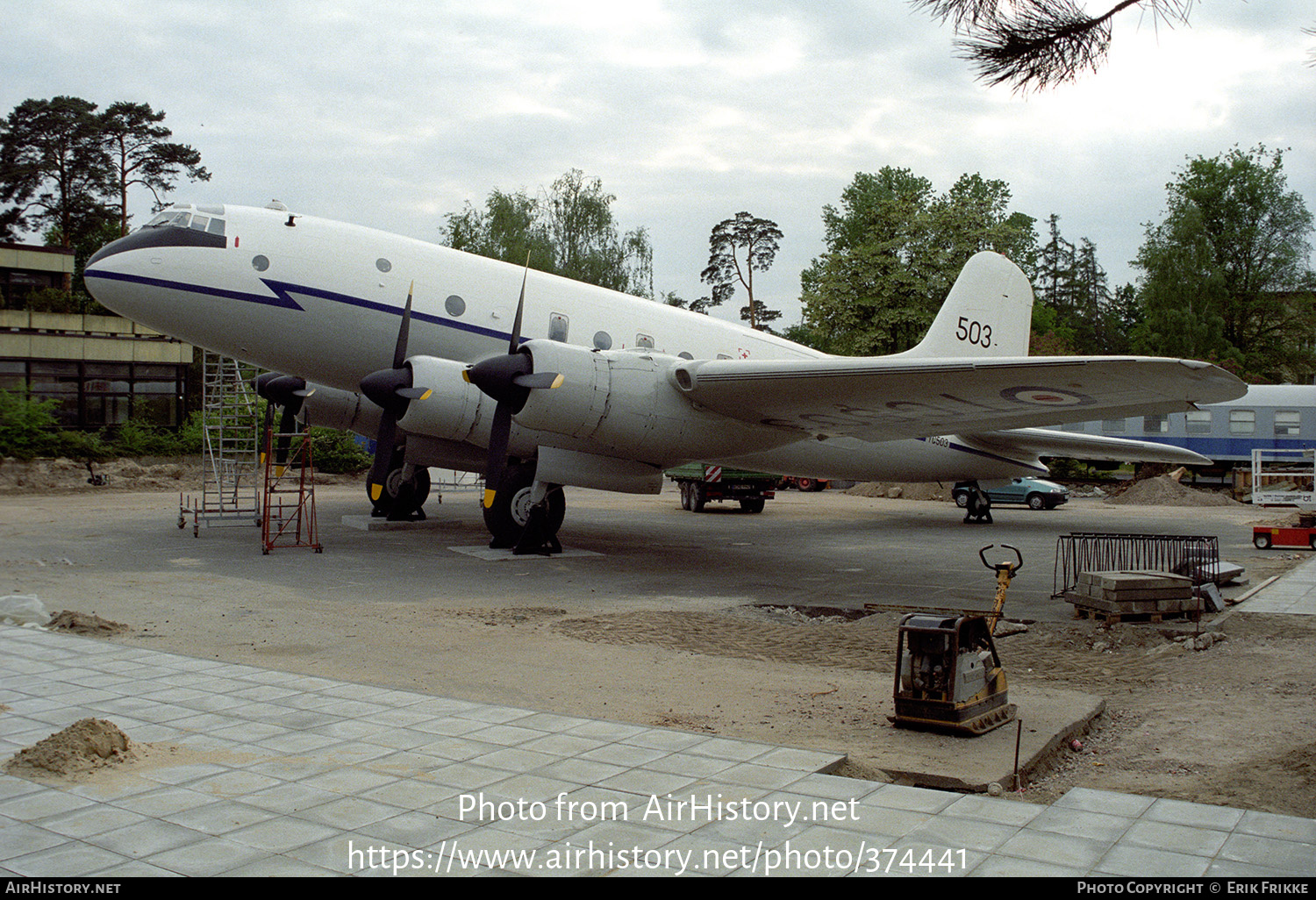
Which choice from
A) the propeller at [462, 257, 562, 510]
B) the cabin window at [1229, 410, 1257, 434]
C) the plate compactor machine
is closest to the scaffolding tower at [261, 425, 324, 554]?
the propeller at [462, 257, 562, 510]

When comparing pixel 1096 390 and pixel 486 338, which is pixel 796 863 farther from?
pixel 486 338

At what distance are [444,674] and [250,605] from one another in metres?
4.70

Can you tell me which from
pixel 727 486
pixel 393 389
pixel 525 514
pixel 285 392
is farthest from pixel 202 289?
pixel 727 486

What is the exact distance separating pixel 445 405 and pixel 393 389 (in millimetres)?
909

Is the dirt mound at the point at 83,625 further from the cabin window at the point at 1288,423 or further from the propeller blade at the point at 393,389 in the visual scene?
the cabin window at the point at 1288,423

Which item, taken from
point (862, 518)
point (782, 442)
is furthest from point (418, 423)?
point (862, 518)

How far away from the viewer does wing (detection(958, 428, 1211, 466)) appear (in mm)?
22156

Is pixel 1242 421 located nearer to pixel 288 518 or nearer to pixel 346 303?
pixel 346 303

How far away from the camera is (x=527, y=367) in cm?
1387

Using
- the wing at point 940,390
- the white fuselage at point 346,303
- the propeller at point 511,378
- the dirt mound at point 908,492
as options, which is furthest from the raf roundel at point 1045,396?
the dirt mound at point 908,492

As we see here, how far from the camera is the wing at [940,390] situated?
37.8 feet

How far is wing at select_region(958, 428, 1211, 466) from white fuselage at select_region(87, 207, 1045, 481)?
6.73 metres

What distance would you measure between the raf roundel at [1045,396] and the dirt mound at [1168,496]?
24255 millimetres

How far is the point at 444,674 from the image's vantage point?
8.04 metres
